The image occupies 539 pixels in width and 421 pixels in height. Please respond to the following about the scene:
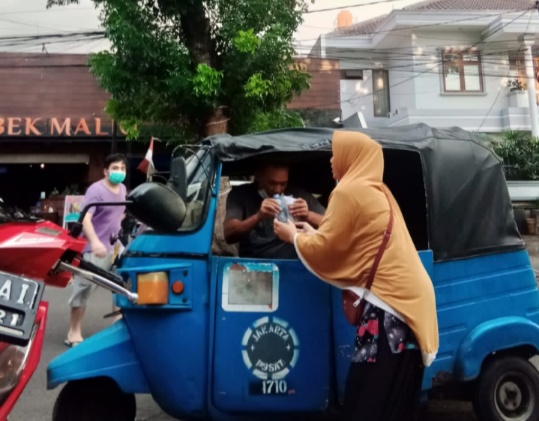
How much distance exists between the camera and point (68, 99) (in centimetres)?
1547

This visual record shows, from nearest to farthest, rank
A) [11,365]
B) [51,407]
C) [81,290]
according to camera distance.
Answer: [11,365] < [51,407] < [81,290]

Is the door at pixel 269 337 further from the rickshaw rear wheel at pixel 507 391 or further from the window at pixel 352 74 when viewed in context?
the window at pixel 352 74

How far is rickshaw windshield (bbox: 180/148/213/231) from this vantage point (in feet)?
10.9

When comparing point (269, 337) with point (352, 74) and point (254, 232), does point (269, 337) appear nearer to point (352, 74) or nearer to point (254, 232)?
point (254, 232)

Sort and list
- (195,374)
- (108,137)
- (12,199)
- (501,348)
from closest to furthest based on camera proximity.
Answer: (195,374) → (501,348) → (108,137) → (12,199)

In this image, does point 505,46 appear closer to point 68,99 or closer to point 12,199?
point 68,99

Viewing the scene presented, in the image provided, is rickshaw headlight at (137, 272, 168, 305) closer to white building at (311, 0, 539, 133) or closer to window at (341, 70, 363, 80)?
white building at (311, 0, 539, 133)

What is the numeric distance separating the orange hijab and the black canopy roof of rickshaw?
0.68 meters

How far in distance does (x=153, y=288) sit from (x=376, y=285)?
1.17 meters

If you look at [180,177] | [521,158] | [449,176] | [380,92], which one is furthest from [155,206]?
[380,92]

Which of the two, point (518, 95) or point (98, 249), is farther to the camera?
point (518, 95)

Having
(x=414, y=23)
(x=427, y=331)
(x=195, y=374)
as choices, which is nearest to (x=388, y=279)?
(x=427, y=331)

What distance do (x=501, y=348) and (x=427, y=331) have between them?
3.70 ft

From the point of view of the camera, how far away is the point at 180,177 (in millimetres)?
3316
